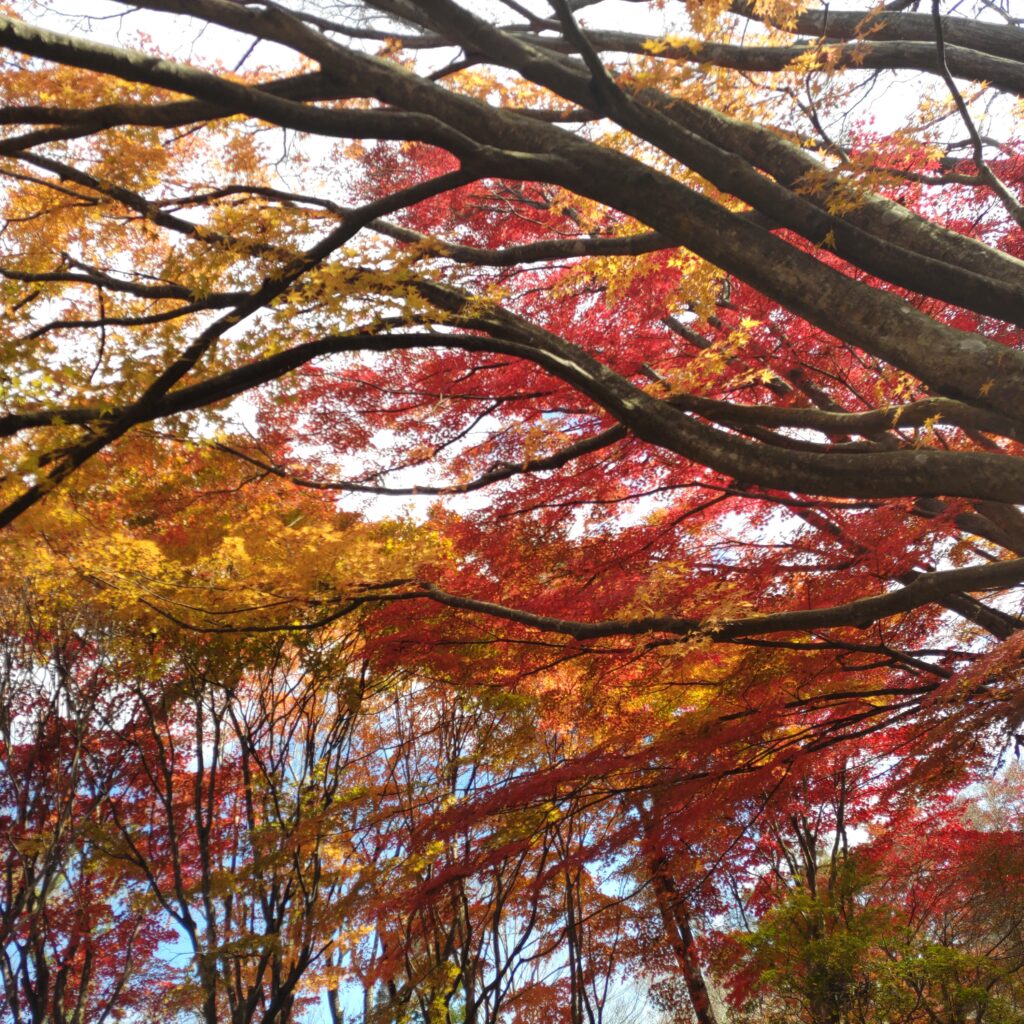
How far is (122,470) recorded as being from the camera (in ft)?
13.6

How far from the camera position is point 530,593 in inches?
231

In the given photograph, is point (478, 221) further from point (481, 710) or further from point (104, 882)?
point (104, 882)

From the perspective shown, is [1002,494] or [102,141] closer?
[1002,494]

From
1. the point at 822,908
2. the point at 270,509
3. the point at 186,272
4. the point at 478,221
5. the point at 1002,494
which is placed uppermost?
the point at 478,221

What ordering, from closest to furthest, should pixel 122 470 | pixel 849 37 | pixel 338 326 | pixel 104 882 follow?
pixel 338 326, pixel 122 470, pixel 849 37, pixel 104 882

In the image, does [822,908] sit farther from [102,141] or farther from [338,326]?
[102,141]

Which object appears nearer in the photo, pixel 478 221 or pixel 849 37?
pixel 849 37

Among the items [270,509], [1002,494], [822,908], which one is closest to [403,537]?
[270,509]

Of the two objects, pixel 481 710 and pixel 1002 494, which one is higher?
pixel 481 710

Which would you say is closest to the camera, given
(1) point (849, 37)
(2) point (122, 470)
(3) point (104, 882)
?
(2) point (122, 470)

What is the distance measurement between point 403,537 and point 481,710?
7.58 ft

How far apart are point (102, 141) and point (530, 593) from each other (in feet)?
12.9

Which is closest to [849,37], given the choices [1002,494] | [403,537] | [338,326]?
[1002,494]

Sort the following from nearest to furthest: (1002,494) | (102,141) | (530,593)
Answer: (1002,494), (102,141), (530,593)
